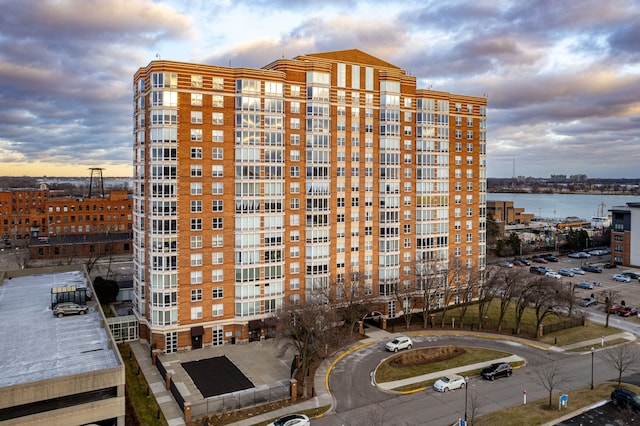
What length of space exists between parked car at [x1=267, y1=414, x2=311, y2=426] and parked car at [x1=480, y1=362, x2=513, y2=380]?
1940 cm

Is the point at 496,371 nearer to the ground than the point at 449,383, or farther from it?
farther from it

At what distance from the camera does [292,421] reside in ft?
114

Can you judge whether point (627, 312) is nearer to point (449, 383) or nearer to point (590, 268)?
point (590, 268)

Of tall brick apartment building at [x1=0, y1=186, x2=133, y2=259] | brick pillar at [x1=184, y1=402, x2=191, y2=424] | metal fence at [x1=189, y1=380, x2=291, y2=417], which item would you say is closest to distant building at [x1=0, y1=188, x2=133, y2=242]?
tall brick apartment building at [x1=0, y1=186, x2=133, y2=259]

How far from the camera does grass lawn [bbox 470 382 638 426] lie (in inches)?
1416

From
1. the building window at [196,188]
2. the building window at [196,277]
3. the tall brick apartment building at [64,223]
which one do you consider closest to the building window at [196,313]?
the building window at [196,277]

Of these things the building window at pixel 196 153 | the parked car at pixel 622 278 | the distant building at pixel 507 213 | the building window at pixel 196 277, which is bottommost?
the parked car at pixel 622 278

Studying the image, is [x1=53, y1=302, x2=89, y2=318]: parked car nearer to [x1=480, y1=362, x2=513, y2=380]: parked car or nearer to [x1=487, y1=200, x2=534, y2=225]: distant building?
[x1=480, y1=362, x2=513, y2=380]: parked car

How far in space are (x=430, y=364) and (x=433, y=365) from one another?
1.44ft

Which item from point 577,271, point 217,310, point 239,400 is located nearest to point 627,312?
point 577,271

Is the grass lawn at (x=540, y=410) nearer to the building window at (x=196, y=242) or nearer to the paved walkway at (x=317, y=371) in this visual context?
the paved walkway at (x=317, y=371)

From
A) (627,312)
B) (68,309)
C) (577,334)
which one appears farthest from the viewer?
(627,312)

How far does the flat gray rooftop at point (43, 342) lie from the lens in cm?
3350

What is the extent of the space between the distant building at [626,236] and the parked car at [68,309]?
109 metres
